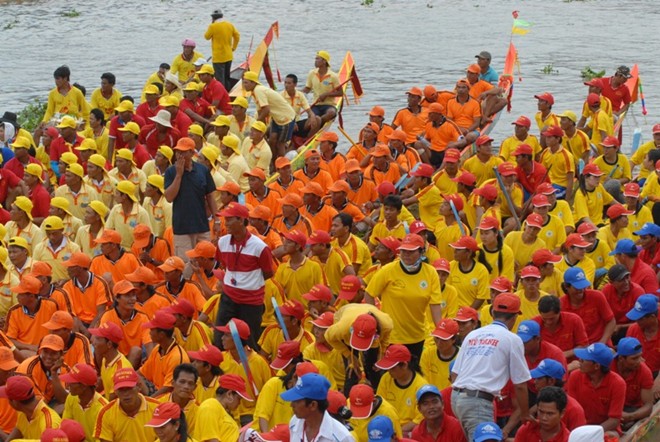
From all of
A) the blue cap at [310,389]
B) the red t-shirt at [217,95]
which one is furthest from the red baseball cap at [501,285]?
the red t-shirt at [217,95]

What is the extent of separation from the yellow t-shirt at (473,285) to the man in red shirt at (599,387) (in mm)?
1749

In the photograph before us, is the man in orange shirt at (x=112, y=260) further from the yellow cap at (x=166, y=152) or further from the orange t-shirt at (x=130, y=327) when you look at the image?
the yellow cap at (x=166, y=152)

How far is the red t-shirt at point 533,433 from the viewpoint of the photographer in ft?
24.5

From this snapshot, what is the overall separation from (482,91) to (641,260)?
22.0ft

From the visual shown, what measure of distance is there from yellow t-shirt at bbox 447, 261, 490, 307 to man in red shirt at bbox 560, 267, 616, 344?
0.80m

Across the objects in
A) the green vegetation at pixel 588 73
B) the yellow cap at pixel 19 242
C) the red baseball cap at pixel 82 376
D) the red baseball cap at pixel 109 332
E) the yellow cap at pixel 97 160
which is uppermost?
the red baseball cap at pixel 82 376

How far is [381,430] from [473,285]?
332cm

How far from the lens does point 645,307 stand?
370 inches

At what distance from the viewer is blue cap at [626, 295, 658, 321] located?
9.39 metres

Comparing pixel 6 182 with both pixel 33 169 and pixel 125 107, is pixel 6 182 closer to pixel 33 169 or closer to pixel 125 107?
pixel 33 169

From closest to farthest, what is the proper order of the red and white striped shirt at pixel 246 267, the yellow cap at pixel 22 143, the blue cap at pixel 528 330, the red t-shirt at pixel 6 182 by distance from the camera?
the blue cap at pixel 528 330
the red and white striped shirt at pixel 246 267
the red t-shirt at pixel 6 182
the yellow cap at pixel 22 143

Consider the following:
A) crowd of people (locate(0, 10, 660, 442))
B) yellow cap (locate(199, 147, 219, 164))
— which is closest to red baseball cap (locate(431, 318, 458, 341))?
crowd of people (locate(0, 10, 660, 442))

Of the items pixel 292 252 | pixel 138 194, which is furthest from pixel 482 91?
pixel 292 252

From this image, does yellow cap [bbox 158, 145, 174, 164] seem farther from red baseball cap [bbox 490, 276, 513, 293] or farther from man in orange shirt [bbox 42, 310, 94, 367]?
red baseball cap [bbox 490, 276, 513, 293]
